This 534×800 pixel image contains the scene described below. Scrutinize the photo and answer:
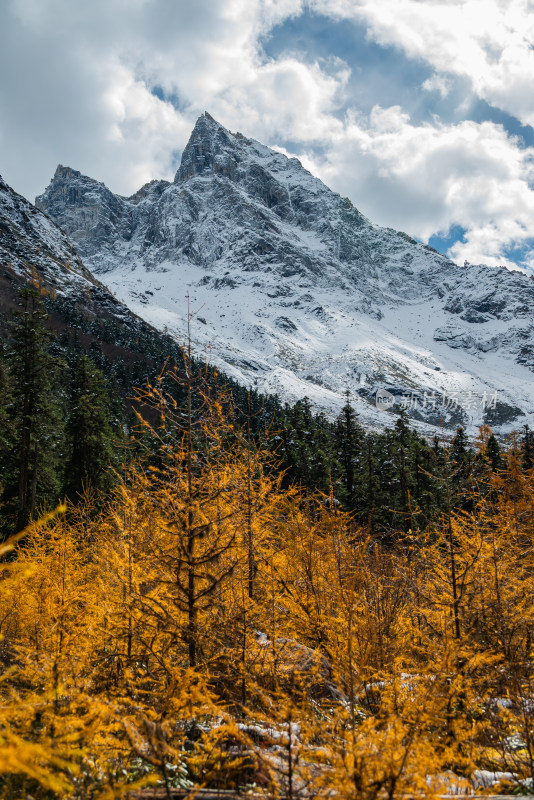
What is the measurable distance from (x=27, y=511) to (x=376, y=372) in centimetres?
18799

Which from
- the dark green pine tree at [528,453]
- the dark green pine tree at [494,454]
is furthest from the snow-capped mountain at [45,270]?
the dark green pine tree at [528,453]

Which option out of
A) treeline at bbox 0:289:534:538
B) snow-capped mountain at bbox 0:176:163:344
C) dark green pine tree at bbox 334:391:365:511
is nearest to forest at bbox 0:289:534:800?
treeline at bbox 0:289:534:538

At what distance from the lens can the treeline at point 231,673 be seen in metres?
3.19

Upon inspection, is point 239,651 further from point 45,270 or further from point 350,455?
point 45,270

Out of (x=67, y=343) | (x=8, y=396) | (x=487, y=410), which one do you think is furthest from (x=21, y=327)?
(x=487, y=410)

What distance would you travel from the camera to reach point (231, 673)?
19.3 feet

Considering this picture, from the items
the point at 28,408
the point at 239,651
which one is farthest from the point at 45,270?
the point at 239,651

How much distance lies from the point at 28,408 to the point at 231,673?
61.9 ft

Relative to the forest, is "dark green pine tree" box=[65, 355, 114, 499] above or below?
above

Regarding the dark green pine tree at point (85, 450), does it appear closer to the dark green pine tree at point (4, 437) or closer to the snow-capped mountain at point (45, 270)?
the dark green pine tree at point (4, 437)

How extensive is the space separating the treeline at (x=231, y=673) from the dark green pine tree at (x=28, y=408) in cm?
1245

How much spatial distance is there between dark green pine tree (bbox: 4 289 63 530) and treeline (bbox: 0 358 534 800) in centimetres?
1245

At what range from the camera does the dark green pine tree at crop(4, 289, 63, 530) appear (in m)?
19.9

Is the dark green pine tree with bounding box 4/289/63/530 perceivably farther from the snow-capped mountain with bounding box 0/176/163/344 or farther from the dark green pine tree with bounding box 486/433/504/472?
the snow-capped mountain with bounding box 0/176/163/344
